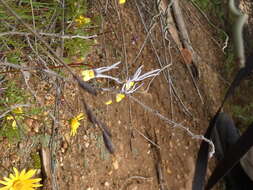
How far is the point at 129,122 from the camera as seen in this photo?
→ 1.31m

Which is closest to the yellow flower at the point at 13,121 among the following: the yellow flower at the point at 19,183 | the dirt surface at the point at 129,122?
the dirt surface at the point at 129,122

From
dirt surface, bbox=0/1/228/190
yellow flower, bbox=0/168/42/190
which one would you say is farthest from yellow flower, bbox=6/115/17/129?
yellow flower, bbox=0/168/42/190

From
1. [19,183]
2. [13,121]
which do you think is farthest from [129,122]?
[19,183]

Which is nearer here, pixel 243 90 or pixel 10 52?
pixel 10 52

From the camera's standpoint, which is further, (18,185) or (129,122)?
(129,122)

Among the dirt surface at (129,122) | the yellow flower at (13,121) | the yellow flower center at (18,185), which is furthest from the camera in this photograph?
the dirt surface at (129,122)

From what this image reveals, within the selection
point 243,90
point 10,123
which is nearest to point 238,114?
point 243,90

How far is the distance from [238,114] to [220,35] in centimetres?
44

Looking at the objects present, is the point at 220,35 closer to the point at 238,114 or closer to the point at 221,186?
the point at 238,114

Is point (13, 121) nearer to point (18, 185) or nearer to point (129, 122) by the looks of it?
point (18, 185)

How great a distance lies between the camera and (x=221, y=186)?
1499 mm

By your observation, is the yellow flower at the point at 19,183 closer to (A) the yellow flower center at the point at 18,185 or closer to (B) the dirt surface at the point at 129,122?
(A) the yellow flower center at the point at 18,185

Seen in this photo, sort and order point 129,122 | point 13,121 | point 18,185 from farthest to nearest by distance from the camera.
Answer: point 129,122
point 13,121
point 18,185

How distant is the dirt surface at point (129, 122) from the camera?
1103 millimetres
